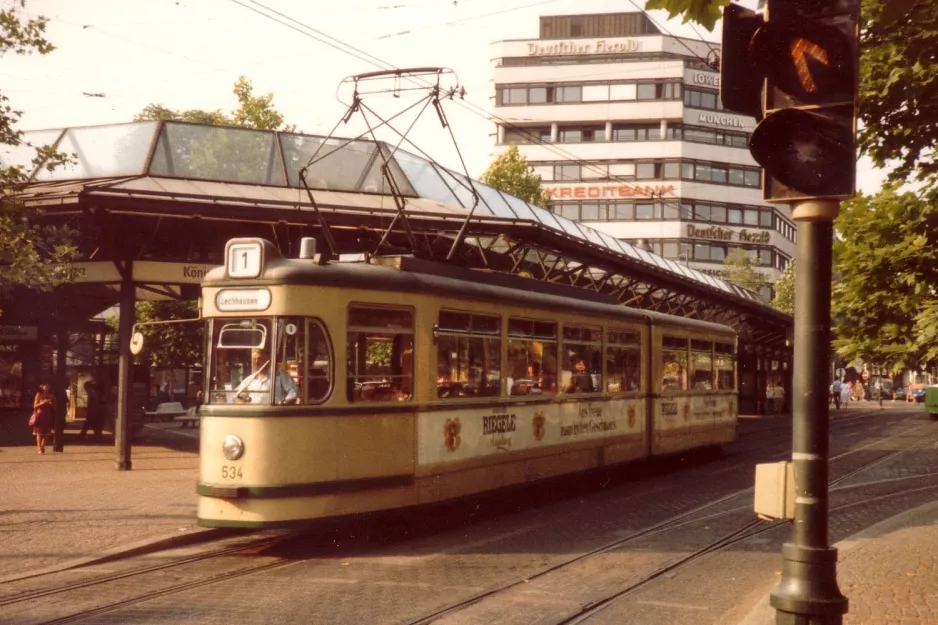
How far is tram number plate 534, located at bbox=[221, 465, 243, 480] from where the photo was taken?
10.3m

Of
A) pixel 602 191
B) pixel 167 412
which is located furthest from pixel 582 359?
pixel 602 191

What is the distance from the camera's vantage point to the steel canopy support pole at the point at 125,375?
1823 cm

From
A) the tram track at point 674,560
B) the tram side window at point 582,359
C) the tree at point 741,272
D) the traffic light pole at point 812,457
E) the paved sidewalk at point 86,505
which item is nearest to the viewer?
the traffic light pole at point 812,457

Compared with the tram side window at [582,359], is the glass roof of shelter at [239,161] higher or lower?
higher

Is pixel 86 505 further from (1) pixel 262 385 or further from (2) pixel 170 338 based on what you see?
(2) pixel 170 338

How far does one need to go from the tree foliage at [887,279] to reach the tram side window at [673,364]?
6542mm

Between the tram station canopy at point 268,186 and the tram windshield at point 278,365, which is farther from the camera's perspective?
the tram station canopy at point 268,186

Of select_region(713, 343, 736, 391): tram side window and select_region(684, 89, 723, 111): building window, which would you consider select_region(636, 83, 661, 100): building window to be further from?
select_region(713, 343, 736, 391): tram side window

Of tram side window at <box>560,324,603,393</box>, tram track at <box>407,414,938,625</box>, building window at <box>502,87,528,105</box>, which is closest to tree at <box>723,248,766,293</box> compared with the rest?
building window at <box>502,87,528,105</box>

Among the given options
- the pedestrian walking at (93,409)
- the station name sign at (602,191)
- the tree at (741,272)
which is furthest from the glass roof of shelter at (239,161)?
the station name sign at (602,191)

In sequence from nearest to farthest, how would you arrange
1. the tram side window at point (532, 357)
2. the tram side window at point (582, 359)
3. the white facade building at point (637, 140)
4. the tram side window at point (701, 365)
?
the tram side window at point (532, 357), the tram side window at point (582, 359), the tram side window at point (701, 365), the white facade building at point (637, 140)

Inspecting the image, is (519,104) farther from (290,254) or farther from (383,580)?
(383,580)

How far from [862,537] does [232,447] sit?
6330 millimetres

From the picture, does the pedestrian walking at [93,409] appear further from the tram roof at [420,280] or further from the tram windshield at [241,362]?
the tram windshield at [241,362]
